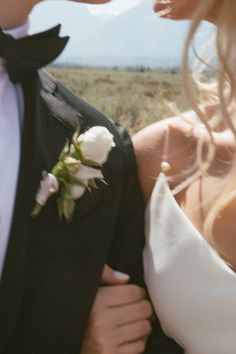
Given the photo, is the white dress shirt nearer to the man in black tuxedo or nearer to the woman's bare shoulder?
the man in black tuxedo

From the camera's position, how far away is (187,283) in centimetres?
207

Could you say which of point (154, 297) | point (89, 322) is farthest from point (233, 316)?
point (89, 322)

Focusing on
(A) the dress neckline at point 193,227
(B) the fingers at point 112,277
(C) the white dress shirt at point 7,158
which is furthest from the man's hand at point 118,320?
(C) the white dress shirt at point 7,158

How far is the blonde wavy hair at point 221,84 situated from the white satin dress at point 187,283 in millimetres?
80

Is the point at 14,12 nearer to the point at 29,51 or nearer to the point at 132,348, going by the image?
the point at 29,51

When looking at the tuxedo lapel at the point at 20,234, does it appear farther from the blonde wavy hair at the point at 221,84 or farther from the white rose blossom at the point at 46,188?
the blonde wavy hair at the point at 221,84

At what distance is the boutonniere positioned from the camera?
1.95m

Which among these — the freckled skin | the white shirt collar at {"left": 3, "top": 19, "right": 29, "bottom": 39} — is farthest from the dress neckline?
the white shirt collar at {"left": 3, "top": 19, "right": 29, "bottom": 39}

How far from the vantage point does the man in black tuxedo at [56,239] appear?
1881 mm

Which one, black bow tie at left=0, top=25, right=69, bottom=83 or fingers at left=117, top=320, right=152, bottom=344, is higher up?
black bow tie at left=0, top=25, right=69, bottom=83

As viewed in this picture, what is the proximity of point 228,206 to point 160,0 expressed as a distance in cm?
63

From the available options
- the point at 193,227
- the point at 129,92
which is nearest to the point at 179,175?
the point at 193,227

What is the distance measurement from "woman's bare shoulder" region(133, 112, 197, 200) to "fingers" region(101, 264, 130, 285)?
0.88 ft

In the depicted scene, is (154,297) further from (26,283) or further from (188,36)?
(188,36)
